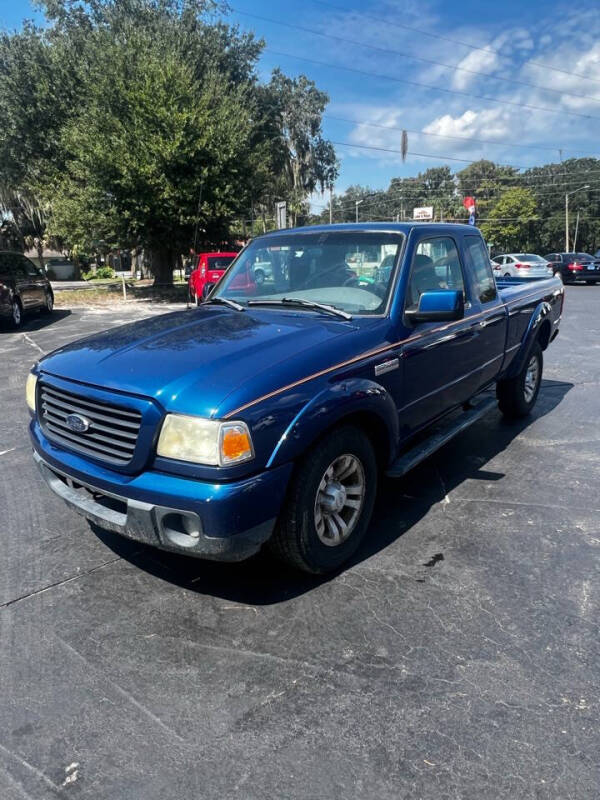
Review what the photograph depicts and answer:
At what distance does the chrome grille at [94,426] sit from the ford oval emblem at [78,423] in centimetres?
1

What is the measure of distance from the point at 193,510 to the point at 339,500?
90cm

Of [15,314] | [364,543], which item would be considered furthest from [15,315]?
[364,543]

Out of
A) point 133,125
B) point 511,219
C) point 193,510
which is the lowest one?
point 193,510

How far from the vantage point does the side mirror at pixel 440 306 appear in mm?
3346

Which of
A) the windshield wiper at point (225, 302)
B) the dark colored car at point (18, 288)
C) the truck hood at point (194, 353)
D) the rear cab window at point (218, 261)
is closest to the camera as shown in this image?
the truck hood at point (194, 353)

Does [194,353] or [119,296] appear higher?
[119,296]

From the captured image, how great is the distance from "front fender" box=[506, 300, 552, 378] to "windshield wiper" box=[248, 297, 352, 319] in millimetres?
2673

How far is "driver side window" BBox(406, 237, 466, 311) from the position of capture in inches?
146

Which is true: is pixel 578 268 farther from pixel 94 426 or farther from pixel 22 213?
pixel 22 213

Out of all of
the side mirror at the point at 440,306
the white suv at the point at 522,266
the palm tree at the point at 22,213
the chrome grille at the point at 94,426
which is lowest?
the chrome grille at the point at 94,426

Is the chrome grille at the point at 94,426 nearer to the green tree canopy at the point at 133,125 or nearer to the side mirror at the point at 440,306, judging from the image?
the side mirror at the point at 440,306

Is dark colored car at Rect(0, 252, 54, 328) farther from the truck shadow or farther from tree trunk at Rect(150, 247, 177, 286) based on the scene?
the truck shadow

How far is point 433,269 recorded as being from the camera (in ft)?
13.3

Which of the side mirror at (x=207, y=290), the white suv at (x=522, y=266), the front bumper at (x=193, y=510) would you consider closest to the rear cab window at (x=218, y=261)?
the white suv at (x=522, y=266)
